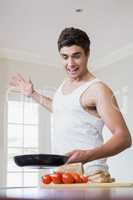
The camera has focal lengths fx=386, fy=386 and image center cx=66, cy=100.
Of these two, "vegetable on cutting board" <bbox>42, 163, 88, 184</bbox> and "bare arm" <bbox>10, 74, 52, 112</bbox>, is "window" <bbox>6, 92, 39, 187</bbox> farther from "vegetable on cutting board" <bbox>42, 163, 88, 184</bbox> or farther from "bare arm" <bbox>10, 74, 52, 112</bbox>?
"vegetable on cutting board" <bbox>42, 163, 88, 184</bbox>

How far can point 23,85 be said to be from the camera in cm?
211

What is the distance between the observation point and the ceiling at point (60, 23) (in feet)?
12.1

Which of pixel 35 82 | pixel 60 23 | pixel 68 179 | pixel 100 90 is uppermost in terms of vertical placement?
pixel 60 23

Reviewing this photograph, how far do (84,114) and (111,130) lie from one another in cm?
16

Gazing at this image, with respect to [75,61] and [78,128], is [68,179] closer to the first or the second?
[78,128]

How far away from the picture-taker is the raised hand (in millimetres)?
2088

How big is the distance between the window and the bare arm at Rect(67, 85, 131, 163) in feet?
11.3

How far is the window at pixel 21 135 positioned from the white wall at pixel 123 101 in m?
0.97

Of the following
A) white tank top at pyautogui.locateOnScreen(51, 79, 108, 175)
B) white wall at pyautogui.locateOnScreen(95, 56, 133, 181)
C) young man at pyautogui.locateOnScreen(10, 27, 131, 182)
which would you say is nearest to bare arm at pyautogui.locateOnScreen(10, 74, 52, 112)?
young man at pyautogui.locateOnScreen(10, 27, 131, 182)

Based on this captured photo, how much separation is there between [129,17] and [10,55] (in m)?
1.77

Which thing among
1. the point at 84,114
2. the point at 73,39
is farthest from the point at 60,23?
the point at 84,114

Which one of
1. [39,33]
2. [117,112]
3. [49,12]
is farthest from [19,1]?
[117,112]

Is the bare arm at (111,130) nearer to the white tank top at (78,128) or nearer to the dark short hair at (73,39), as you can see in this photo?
the white tank top at (78,128)

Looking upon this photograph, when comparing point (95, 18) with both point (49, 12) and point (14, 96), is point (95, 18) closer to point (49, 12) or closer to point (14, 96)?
point (49, 12)
